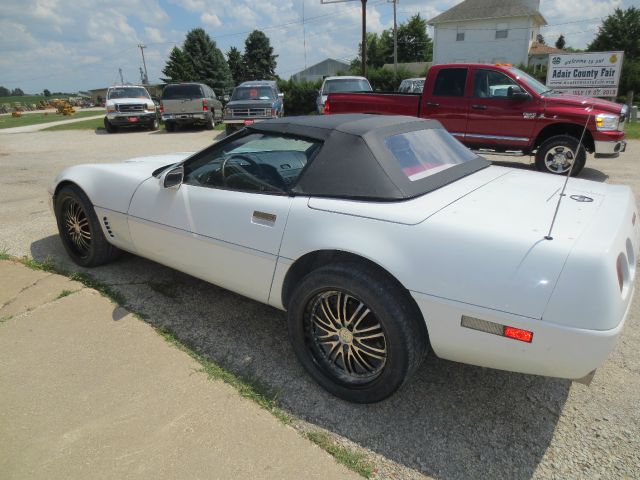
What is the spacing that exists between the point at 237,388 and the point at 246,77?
55.7m

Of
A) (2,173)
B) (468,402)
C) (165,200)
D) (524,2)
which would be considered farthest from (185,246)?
(524,2)

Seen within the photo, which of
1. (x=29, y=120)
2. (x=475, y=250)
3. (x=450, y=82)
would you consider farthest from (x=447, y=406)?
(x=29, y=120)

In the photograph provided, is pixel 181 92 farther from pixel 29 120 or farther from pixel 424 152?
pixel 29 120

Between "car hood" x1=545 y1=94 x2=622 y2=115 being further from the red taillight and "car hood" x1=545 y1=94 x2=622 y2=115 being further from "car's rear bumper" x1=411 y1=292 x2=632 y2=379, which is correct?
the red taillight

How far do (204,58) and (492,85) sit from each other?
3961cm

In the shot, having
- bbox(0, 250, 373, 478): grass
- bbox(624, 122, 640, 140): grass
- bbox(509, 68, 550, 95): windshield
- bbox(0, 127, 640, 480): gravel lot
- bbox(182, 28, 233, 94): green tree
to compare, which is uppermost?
bbox(182, 28, 233, 94): green tree

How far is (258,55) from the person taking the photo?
2135 inches

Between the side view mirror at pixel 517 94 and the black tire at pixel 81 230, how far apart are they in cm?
685

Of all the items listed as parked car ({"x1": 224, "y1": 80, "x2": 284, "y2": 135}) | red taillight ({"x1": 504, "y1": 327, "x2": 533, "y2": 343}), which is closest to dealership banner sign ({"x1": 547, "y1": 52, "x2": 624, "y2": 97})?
parked car ({"x1": 224, "y1": 80, "x2": 284, "y2": 135})

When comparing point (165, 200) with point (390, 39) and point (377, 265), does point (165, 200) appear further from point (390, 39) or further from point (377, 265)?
point (390, 39)

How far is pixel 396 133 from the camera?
9.25ft

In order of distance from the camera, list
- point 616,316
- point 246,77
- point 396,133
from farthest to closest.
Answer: point 246,77 → point 396,133 → point 616,316

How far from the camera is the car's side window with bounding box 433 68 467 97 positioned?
8281mm

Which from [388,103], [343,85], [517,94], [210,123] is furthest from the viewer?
[210,123]
